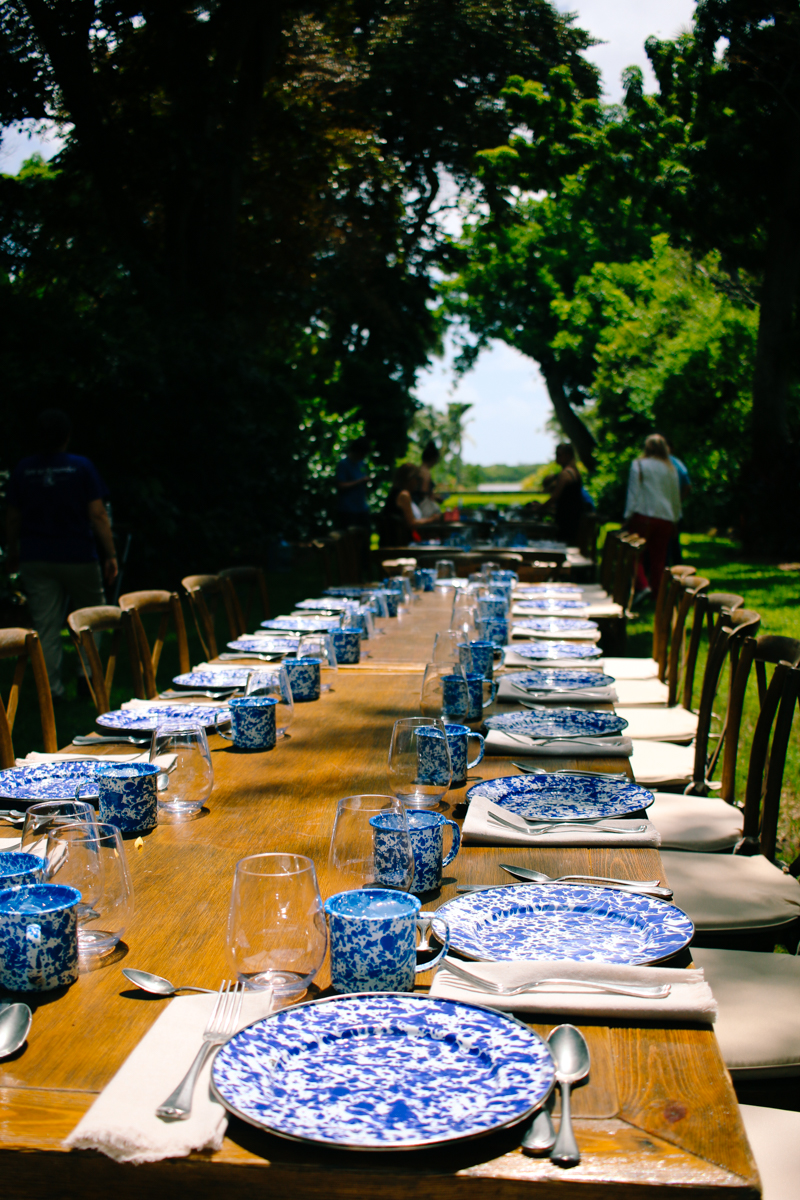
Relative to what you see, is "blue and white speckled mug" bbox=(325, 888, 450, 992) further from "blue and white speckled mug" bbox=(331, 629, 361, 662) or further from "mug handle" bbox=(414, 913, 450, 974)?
"blue and white speckled mug" bbox=(331, 629, 361, 662)

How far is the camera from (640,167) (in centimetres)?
1438

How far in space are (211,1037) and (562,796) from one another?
3.79ft

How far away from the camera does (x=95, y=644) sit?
376 centimetres

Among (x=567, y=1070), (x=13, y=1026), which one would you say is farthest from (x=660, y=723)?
(x=13, y=1026)

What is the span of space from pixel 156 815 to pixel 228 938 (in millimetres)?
853

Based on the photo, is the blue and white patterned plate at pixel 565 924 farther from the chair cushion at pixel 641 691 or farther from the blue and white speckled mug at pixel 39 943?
the chair cushion at pixel 641 691

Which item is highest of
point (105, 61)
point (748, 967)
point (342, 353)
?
point (105, 61)

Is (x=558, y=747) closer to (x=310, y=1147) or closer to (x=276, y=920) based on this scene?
(x=276, y=920)

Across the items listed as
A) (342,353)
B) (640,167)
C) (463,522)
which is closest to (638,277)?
(342,353)

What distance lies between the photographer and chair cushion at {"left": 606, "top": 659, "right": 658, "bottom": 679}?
5.23 metres

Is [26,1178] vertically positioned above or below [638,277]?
below

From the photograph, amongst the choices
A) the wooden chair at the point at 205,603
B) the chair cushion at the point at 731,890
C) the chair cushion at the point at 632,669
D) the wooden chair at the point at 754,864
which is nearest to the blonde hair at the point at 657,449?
the chair cushion at the point at 632,669

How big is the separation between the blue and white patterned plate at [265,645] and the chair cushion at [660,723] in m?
1.25

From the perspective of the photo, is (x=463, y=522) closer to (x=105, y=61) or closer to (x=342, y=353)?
(x=105, y=61)
